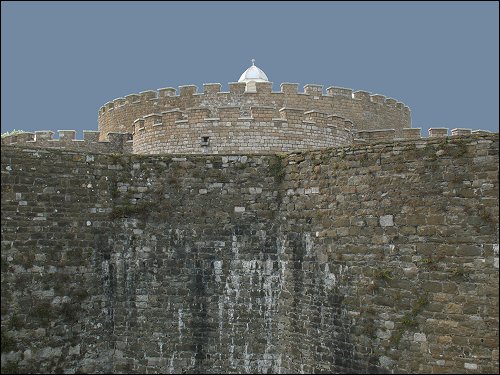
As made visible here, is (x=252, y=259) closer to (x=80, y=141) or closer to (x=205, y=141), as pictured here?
(x=205, y=141)

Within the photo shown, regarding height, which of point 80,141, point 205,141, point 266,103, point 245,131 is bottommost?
point 205,141

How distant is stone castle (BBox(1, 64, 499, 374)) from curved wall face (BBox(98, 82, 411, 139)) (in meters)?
7.22

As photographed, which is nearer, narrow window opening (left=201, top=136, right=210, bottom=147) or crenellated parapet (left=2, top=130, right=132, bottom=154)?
narrow window opening (left=201, top=136, right=210, bottom=147)

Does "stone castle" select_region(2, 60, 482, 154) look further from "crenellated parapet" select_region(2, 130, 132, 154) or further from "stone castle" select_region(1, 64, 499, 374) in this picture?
"stone castle" select_region(1, 64, 499, 374)

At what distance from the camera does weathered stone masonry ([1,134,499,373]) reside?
873 centimetres

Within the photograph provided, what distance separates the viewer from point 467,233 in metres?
8.60

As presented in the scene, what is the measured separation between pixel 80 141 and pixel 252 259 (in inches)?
557

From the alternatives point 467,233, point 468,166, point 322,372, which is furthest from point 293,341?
point 468,166

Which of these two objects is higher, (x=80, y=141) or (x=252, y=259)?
(x=80, y=141)

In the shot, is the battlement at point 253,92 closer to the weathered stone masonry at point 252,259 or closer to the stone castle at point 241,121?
the stone castle at point 241,121

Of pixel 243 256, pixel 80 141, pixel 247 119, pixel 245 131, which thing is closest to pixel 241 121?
pixel 247 119

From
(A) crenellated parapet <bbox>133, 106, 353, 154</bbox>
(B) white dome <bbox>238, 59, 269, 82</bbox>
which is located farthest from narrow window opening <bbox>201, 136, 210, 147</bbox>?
(B) white dome <bbox>238, 59, 269, 82</bbox>

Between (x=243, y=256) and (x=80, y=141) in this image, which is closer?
(x=243, y=256)

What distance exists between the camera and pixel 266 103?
66.1ft
